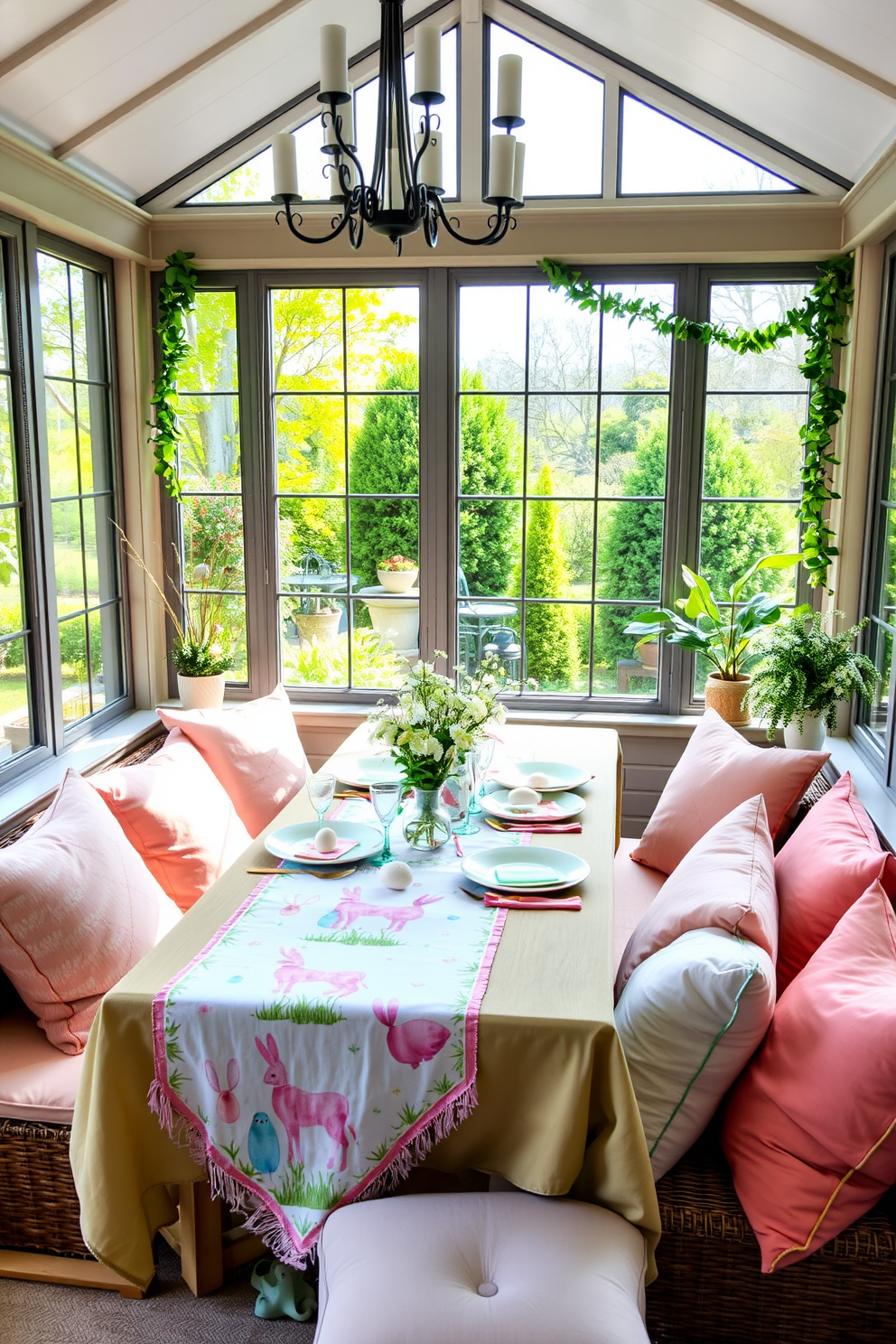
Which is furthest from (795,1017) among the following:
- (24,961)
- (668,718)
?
(668,718)

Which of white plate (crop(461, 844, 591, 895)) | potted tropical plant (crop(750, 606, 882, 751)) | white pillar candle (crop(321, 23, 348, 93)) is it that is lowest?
white plate (crop(461, 844, 591, 895))

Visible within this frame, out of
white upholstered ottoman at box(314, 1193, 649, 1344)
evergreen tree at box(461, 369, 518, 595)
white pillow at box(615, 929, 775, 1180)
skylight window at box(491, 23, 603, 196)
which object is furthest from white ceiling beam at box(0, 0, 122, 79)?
white upholstered ottoman at box(314, 1193, 649, 1344)

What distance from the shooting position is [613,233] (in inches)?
151

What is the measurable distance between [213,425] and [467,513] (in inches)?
42.0

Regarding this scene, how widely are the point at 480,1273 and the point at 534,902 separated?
2.38ft

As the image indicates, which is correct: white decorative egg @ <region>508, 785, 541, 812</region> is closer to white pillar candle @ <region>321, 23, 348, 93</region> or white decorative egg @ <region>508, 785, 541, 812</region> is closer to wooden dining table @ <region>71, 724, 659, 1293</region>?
wooden dining table @ <region>71, 724, 659, 1293</region>

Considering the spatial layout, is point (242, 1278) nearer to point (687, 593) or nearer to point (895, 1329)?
point (895, 1329)

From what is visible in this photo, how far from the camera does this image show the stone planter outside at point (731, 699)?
3.88 meters

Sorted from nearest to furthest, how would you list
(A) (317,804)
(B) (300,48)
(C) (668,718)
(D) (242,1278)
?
(D) (242,1278) < (A) (317,804) < (B) (300,48) < (C) (668,718)

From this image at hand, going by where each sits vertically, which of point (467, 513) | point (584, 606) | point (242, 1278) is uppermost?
point (467, 513)

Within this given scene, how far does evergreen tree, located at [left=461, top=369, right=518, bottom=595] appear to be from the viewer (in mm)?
4129

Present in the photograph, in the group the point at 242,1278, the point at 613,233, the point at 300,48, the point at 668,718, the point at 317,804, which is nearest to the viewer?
the point at 242,1278

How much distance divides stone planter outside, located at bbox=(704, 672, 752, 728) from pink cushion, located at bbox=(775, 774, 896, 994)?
1.44 metres

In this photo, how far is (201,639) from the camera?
429 cm
